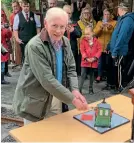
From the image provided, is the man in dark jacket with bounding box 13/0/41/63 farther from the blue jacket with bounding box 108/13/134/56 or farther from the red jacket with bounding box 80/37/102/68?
the blue jacket with bounding box 108/13/134/56

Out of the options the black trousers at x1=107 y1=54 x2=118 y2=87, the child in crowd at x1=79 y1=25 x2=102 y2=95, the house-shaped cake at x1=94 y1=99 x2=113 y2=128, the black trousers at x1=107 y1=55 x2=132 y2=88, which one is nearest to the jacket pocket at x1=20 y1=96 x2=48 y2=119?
the house-shaped cake at x1=94 y1=99 x2=113 y2=128

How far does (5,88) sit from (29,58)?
330 cm

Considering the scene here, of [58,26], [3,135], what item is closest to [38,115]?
[58,26]

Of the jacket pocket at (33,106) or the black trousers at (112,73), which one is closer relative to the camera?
the jacket pocket at (33,106)

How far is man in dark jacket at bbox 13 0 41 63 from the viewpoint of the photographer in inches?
219

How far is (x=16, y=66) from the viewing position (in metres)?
6.88

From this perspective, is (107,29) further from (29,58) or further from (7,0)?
(29,58)

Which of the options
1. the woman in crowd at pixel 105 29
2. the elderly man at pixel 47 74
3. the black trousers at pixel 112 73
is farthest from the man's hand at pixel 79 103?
the woman in crowd at pixel 105 29

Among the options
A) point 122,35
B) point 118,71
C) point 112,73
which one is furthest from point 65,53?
point 112,73

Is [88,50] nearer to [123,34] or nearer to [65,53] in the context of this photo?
[123,34]

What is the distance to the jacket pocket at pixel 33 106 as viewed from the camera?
2148 millimetres

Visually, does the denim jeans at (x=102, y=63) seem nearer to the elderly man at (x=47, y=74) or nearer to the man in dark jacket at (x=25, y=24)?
the man in dark jacket at (x=25, y=24)

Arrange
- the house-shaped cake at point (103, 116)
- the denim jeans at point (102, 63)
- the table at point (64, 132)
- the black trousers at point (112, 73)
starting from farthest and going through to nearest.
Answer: the denim jeans at point (102, 63), the black trousers at point (112, 73), the house-shaped cake at point (103, 116), the table at point (64, 132)

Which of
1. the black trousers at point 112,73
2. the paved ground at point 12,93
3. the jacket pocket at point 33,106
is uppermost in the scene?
the jacket pocket at point 33,106
